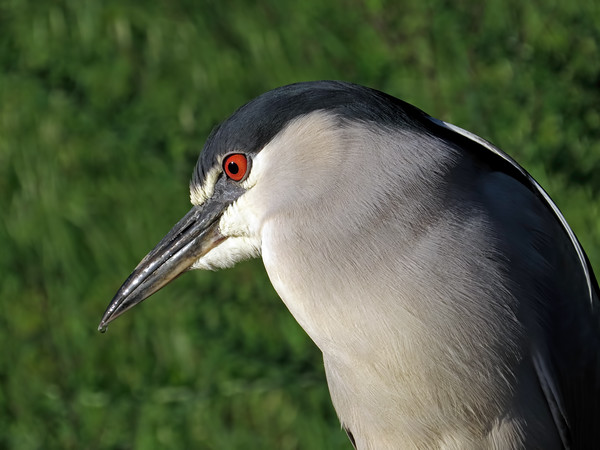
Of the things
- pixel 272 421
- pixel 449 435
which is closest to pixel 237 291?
pixel 272 421

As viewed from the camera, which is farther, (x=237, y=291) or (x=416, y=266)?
(x=237, y=291)

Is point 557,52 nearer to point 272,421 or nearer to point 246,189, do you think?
point 272,421

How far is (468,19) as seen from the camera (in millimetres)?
3154

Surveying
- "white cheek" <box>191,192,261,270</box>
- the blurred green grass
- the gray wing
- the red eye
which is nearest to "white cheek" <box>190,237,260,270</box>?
"white cheek" <box>191,192,261,270</box>

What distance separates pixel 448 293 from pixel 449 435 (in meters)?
0.29

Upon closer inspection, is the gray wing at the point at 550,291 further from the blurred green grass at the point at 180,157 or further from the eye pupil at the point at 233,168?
the blurred green grass at the point at 180,157

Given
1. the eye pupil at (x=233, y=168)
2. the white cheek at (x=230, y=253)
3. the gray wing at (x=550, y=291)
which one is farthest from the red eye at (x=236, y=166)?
the gray wing at (x=550, y=291)

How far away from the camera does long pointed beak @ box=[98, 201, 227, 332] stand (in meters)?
1.78

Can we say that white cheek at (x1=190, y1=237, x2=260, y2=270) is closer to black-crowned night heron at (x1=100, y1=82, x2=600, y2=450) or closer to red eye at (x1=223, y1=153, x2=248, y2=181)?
black-crowned night heron at (x1=100, y1=82, x2=600, y2=450)

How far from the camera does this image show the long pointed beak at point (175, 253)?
178 cm

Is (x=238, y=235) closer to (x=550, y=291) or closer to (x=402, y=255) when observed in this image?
(x=402, y=255)

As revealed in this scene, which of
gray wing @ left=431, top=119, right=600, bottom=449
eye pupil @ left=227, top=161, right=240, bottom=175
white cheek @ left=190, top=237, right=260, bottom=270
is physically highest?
eye pupil @ left=227, top=161, right=240, bottom=175

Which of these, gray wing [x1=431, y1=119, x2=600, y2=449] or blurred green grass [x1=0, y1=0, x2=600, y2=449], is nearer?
gray wing [x1=431, y1=119, x2=600, y2=449]

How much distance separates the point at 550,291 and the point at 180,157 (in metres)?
1.68
